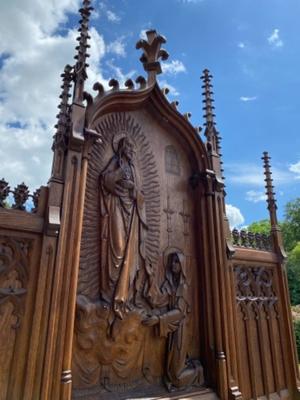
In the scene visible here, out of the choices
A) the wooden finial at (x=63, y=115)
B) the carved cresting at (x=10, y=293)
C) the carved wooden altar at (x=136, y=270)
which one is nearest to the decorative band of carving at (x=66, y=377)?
the carved wooden altar at (x=136, y=270)

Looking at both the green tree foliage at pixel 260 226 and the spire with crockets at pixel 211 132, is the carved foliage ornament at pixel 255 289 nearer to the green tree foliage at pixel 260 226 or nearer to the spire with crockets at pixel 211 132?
the spire with crockets at pixel 211 132

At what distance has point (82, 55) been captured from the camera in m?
3.51

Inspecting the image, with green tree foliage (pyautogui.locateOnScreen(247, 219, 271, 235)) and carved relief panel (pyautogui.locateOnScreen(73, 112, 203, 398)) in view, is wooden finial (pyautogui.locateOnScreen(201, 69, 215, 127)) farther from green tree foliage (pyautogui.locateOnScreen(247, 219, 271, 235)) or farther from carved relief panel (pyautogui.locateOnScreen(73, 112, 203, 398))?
green tree foliage (pyautogui.locateOnScreen(247, 219, 271, 235))

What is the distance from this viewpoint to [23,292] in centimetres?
253

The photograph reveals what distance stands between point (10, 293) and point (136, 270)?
1.27 m

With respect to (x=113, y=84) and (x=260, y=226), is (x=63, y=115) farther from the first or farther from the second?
(x=260, y=226)

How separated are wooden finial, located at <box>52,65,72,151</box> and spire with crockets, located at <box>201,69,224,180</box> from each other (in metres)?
2.04

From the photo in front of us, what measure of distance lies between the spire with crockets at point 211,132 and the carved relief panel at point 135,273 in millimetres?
699

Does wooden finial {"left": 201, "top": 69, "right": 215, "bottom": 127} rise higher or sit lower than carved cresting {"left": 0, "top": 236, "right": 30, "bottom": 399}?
higher

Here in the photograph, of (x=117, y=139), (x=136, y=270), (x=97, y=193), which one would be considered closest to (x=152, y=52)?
(x=117, y=139)

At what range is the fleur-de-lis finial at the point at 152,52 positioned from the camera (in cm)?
411

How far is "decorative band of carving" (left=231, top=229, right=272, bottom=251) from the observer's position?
4.40 meters

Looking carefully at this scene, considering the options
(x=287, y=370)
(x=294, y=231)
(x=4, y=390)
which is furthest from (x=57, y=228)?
(x=294, y=231)

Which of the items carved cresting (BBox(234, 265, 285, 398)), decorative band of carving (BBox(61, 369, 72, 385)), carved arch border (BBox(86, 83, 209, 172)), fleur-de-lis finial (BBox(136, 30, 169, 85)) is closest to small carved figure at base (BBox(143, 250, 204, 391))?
carved cresting (BBox(234, 265, 285, 398))
